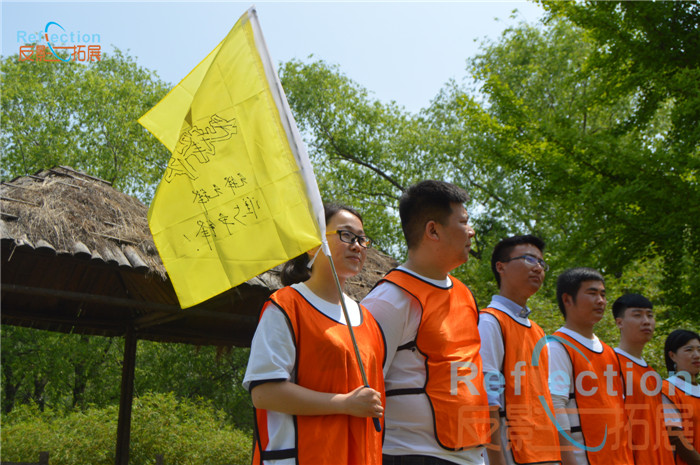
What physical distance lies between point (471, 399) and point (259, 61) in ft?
5.16

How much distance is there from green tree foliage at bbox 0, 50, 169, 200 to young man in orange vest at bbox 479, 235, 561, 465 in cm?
1866

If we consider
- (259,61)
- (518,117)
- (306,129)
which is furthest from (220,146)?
(306,129)

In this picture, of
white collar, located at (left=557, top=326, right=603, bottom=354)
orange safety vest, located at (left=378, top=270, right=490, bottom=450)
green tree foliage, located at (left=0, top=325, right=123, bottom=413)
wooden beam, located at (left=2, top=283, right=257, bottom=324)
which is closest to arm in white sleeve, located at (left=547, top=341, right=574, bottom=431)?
white collar, located at (left=557, top=326, right=603, bottom=354)

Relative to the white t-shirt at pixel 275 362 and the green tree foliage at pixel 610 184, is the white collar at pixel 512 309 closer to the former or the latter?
the white t-shirt at pixel 275 362

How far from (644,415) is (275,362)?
2.88 metres

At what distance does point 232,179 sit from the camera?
2.53m

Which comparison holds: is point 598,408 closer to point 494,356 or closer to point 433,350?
point 494,356

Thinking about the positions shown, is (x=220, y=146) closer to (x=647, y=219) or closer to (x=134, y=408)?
(x=647, y=219)

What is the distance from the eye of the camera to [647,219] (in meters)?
6.74

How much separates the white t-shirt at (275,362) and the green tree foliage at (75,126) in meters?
19.1

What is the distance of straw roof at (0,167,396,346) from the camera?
17.4 ft

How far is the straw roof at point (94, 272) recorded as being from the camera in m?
5.30

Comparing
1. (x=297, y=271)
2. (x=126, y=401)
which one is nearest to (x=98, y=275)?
(x=126, y=401)

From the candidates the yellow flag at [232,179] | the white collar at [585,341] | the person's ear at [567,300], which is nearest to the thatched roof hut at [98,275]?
the person's ear at [567,300]
